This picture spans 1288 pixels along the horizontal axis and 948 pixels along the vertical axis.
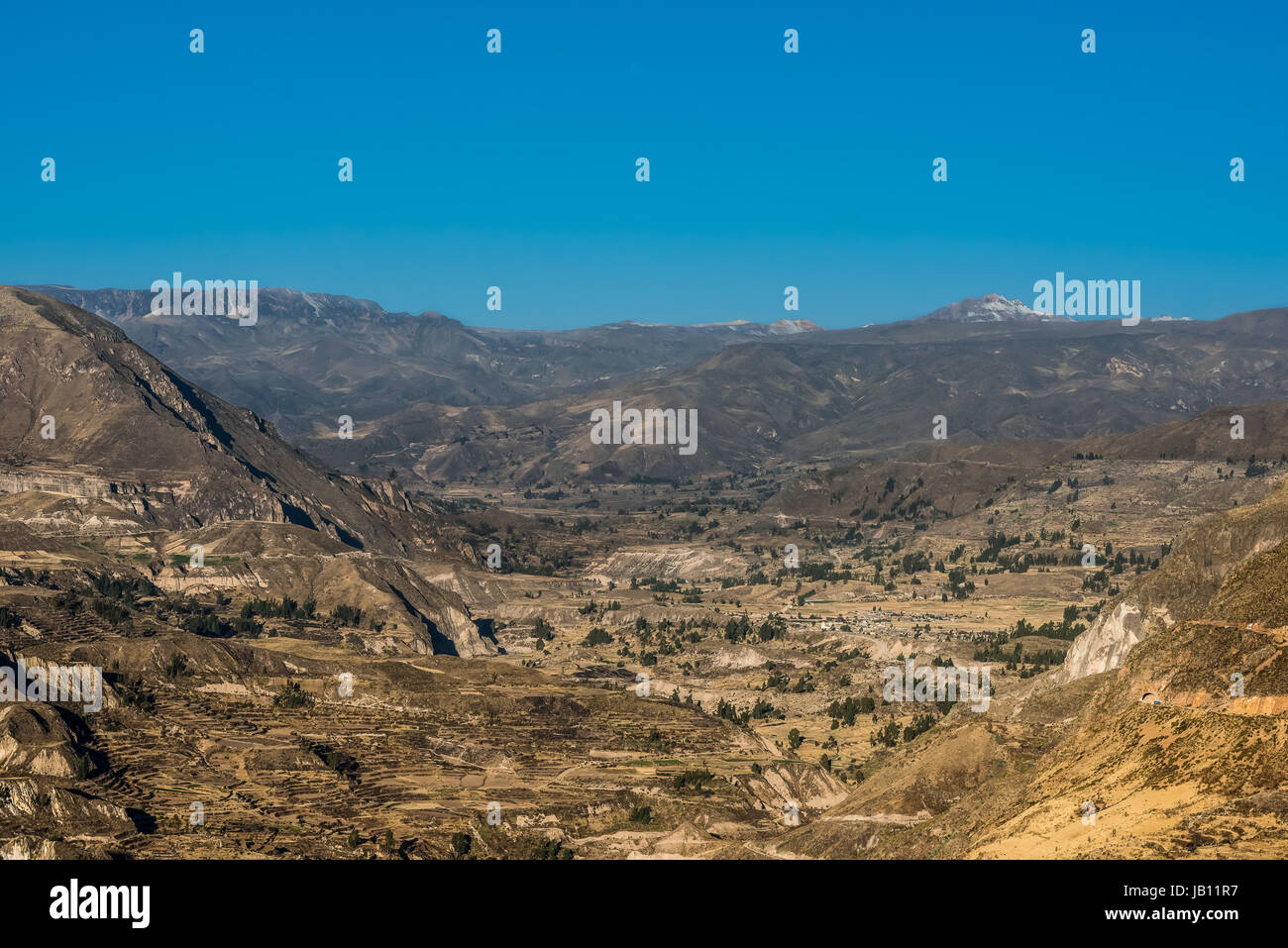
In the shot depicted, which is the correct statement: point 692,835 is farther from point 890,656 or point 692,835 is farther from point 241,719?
point 890,656

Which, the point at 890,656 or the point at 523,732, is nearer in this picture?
the point at 523,732

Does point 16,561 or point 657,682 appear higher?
point 16,561

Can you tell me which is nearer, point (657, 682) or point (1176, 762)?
point (1176, 762)

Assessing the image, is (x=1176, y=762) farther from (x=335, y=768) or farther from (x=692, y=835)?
(x=335, y=768)
